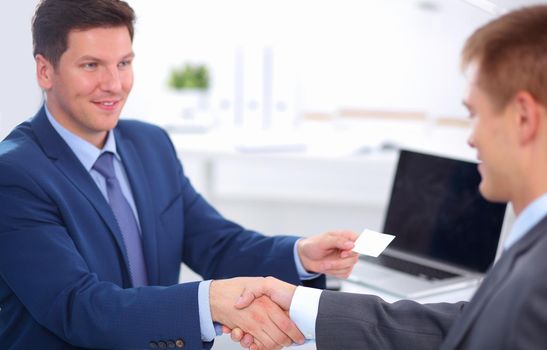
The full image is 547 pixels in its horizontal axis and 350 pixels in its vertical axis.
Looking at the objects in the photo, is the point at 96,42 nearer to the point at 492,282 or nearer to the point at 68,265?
the point at 68,265

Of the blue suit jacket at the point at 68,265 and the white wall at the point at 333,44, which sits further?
the white wall at the point at 333,44

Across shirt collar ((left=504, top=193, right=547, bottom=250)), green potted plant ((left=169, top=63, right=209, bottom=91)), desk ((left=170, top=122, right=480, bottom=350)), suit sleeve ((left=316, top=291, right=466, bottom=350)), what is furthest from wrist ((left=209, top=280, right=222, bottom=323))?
green potted plant ((left=169, top=63, right=209, bottom=91))

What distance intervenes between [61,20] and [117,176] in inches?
14.6

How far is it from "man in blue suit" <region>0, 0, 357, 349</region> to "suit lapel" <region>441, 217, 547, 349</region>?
1.82 feet

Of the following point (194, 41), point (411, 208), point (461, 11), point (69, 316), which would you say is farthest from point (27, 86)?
point (461, 11)

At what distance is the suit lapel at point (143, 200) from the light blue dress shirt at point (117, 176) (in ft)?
0.05

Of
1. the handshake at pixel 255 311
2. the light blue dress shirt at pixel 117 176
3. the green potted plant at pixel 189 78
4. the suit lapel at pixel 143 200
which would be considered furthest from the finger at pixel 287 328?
the green potted plant at pixel 189 78

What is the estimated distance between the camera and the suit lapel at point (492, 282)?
1147 millimetres

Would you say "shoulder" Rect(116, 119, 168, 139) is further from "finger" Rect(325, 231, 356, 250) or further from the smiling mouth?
"finger" Rect(325, 231, 356, 250)

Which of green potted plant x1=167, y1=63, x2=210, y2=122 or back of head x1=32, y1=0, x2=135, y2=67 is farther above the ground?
back of head x1=32, y1=0, x2=135, y2=67

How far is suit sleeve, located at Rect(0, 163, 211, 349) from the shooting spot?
1.59 m

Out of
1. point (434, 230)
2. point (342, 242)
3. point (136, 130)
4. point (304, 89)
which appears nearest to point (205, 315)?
point (342, 242)

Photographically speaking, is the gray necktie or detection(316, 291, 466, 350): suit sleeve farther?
the gray necktie

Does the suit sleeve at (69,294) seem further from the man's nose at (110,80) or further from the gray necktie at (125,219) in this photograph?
the man's nose at (110,80)
